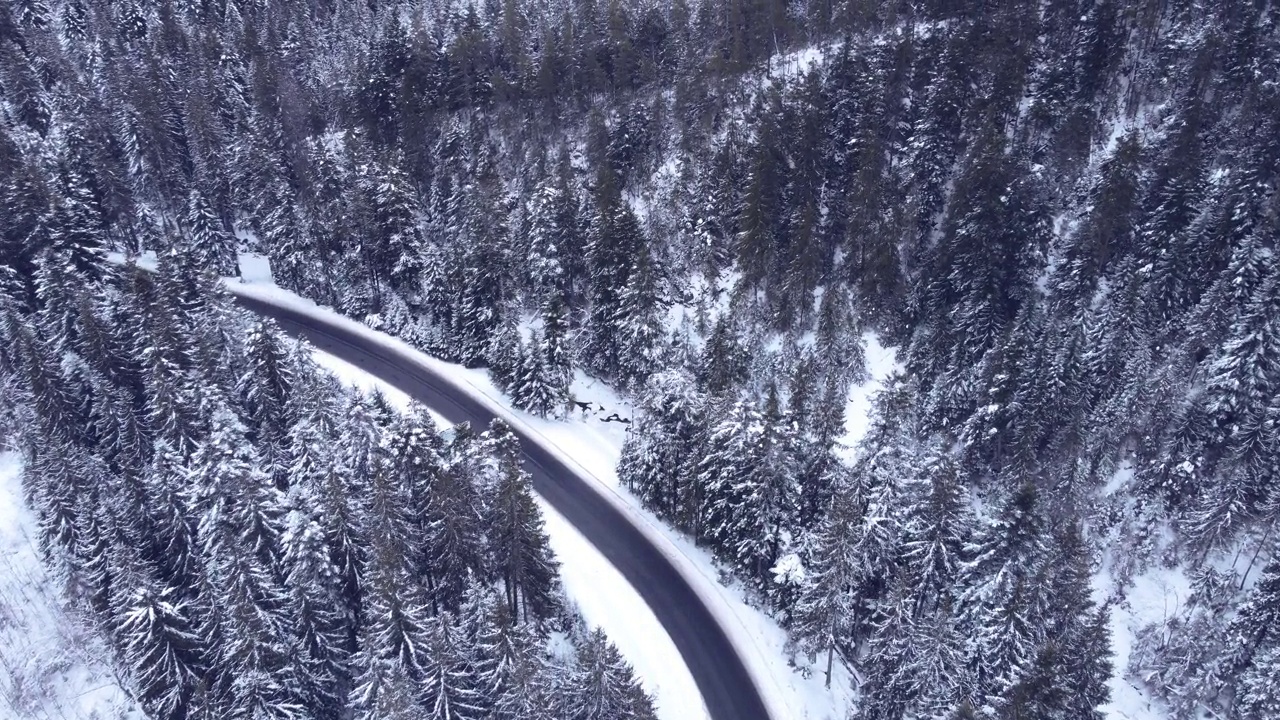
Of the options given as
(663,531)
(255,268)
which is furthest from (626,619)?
(255,268)

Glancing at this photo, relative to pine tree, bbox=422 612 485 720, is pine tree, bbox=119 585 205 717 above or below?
below

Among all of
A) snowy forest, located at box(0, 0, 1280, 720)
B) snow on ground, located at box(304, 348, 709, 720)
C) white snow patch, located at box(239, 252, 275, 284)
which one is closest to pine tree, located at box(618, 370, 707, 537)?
snowy forest, located at box(0, 0, 1280, 720)

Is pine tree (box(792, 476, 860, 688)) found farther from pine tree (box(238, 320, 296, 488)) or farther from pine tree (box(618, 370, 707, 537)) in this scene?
pine tree (box(238, 320, 296, 488))

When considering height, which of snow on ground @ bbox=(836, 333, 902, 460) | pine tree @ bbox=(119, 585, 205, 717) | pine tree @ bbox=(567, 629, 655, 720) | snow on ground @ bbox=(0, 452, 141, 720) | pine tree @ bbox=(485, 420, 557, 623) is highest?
snow on ground @ bbox=(836, 333, 902, 460)

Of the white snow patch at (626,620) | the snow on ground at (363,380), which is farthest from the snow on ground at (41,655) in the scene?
the white snow patch at (626,620)

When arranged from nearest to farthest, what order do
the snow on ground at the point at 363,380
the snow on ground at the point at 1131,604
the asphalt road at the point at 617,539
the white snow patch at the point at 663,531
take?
the white snow patch at the point at 663,531, the snow on ground at the point at 1131,604, the asphalt road at the point at 617,539, the snow on ground at the point at 363,380

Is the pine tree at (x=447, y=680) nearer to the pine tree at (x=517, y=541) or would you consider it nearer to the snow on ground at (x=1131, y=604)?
the pine tree at (x=517, y=541)

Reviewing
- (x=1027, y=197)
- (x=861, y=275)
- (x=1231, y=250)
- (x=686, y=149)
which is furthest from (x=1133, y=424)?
(x=686, y=149)
